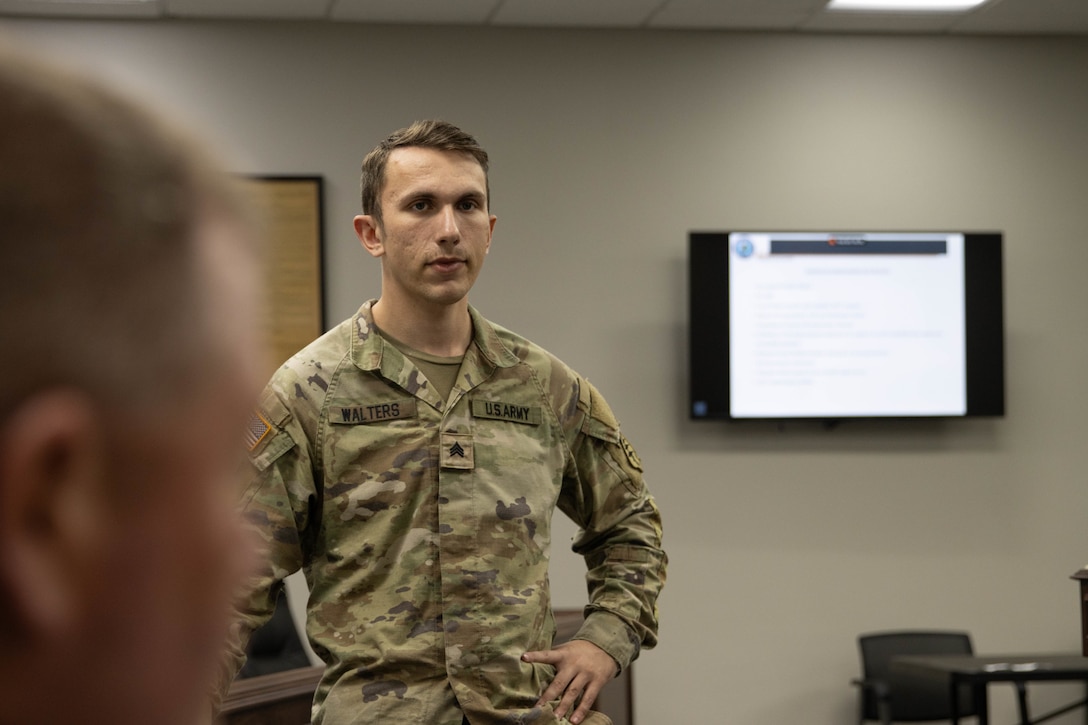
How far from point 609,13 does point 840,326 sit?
155cm

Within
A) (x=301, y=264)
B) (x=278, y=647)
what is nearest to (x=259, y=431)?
(x=278, y=647)

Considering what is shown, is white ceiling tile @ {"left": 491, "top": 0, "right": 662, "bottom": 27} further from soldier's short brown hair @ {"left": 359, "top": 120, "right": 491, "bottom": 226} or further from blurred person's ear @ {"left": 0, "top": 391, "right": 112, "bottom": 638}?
blurred person's ear @ {"left": 0, "top": 391, "right": 112, "bottom": 638}

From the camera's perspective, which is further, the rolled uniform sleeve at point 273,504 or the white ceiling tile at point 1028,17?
the white ceiling tile at point 1028,17

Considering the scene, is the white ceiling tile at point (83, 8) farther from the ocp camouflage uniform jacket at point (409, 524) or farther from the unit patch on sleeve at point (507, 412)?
the unit patch on sleeve at point (507, 412)

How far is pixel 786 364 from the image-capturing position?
4.78 metres

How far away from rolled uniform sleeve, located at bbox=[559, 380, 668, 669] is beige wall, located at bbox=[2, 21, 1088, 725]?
2.66 m

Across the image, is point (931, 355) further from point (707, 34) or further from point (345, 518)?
point (345, 518)

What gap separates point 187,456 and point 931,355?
4.80 meters

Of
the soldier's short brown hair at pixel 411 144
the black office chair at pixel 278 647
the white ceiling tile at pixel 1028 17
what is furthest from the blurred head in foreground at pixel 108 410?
the white ceiling tile at pixel 1028 17

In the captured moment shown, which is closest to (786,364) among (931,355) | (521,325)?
(931,355)

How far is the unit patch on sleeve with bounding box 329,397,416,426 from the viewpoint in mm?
1908

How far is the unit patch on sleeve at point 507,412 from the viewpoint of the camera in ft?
6.52

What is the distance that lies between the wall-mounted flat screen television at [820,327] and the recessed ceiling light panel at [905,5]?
2.92 feet

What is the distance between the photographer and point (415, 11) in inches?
185
